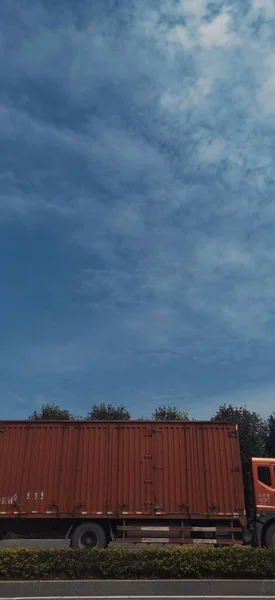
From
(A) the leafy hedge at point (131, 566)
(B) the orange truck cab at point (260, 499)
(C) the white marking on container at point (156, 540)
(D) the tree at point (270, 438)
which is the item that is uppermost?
(D) the tree at point (270, 438)

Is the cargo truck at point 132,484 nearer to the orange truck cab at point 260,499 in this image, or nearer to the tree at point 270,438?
the orange truck cab at point 260,499

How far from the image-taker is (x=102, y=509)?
12719 millimetres

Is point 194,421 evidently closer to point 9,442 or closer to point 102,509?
point 102,509

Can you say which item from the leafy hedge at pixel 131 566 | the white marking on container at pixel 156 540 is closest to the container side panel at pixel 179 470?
the white marking on container at pixel 156 540

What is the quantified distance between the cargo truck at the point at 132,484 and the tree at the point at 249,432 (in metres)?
17.3

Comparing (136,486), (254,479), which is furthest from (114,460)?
(254,479)

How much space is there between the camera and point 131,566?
8.11 metres

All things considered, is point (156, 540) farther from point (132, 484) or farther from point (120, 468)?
point (120, 468)

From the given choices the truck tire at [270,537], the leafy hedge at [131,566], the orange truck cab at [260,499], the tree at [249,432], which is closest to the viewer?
the leafy hedge at [131,566]

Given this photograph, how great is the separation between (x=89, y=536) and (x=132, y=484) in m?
1.79

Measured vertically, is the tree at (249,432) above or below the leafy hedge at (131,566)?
above

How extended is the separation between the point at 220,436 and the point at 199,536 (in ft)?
Result: 8.79

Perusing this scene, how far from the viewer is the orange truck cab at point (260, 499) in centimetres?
1277

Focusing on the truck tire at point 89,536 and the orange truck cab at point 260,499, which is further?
the orange truck cab at point 260,499
